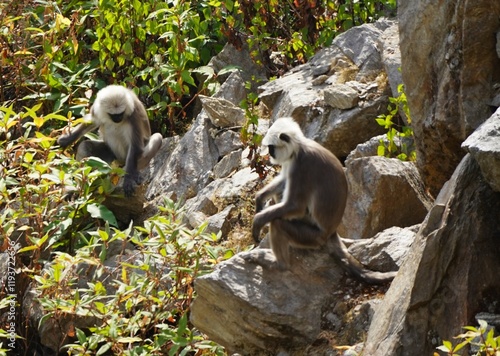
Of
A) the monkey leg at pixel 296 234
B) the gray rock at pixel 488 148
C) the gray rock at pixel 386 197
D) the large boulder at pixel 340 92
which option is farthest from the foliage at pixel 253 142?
the gray rock at pixel 488 148

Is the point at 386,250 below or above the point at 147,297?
above

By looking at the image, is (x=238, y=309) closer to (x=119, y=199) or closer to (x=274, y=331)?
(x=274, y=331)

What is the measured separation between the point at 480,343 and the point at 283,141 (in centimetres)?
274

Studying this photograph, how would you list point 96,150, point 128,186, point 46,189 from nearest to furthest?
point 46,189
point 128,186
point 96,150

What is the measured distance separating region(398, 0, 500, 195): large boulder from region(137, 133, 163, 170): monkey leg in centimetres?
384

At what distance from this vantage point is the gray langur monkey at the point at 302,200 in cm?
633

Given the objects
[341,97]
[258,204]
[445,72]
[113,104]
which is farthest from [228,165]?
[445,72]

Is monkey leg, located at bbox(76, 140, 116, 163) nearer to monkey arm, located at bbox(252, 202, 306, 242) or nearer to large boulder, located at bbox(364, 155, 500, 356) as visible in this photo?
monkey arm, located at bbox(252, 202, 306, 242)

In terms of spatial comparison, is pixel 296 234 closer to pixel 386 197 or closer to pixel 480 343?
pixel 386 197

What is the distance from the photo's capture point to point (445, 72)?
6.50 metres

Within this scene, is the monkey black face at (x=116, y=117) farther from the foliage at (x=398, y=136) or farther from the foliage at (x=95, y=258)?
the foliage at (x=398, y=136)

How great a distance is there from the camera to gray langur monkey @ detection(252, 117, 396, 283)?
633 centimetres

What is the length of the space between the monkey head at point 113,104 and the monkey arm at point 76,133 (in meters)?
0.20

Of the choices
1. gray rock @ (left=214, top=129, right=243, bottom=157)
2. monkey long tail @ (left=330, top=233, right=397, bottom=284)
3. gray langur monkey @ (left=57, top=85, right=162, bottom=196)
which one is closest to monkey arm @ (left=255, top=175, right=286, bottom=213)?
monkey long tail @ (left=330, top=233, right=397, bottom=284)
